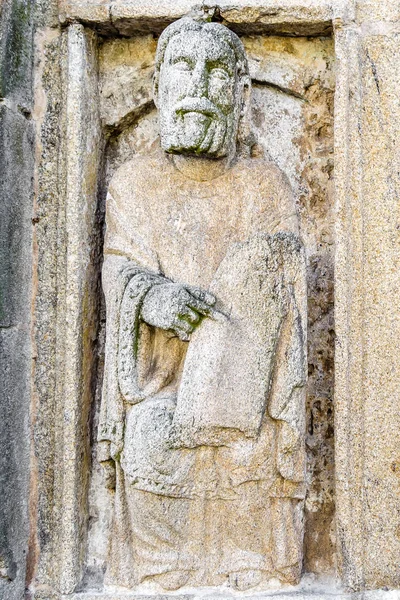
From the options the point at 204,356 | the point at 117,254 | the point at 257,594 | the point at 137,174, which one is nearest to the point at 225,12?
the point at 137,174

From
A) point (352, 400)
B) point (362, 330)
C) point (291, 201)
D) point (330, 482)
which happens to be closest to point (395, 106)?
point (291, 201)

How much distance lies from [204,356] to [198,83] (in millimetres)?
1012

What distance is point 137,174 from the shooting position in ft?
11.1

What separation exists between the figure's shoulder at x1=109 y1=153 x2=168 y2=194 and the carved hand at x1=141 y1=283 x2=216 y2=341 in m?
0.46

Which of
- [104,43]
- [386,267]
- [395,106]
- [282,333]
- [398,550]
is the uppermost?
[104,43]

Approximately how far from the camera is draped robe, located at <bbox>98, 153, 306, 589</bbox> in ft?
10.3

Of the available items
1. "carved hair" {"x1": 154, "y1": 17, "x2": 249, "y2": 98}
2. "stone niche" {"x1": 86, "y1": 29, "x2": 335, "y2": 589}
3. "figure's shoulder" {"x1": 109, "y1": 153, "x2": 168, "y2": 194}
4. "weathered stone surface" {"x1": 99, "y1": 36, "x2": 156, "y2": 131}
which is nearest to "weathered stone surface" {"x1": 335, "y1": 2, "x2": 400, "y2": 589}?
"stone niche" {"x1": 86, "y1": 29, "x2": 335, "y2": 589}

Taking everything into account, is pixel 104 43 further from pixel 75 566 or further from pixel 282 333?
pixel 75 566

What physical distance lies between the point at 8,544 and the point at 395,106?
7.37 feet

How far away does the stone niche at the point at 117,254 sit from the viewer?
3268mm

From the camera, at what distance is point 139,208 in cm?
336

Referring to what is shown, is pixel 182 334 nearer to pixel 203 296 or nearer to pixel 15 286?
pixel 203 296

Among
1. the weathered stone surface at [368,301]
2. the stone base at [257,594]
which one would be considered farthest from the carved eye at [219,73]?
the stone base at [257,594]

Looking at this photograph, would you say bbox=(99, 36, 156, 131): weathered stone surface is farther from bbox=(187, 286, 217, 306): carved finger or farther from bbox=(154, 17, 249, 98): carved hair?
bbox=(187, 286, 217, 306): carved finger
